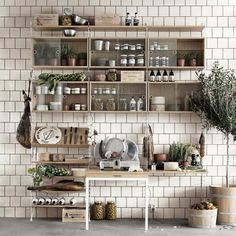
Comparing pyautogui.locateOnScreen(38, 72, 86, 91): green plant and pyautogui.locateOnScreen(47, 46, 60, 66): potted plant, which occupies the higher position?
pyautogui.locateOnScreen(47, 46, 60, 66): potted plant

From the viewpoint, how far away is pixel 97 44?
7895 millimetres

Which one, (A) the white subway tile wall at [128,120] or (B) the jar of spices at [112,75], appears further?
(A) the white subway tile wall at [128,120]

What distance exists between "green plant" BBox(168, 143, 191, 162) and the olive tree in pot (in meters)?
0.48

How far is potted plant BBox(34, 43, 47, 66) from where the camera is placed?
7.92 m

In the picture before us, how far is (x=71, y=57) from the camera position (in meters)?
7.95

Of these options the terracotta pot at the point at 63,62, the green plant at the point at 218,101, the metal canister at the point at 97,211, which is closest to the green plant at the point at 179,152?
the green plant at the point at 218,101

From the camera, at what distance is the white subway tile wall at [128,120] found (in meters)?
8.07

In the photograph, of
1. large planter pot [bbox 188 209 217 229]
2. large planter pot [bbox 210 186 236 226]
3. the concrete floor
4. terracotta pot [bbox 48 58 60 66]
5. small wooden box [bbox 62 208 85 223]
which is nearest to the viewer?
the concrete floor

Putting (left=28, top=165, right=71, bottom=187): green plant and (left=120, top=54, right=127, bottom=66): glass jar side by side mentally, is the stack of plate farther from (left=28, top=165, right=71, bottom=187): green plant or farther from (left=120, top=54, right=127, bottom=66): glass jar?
(left=28, top=165, right=71, bottom=187): green plant

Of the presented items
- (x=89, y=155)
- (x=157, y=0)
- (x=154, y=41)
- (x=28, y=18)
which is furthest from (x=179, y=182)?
(x=28, y=18)

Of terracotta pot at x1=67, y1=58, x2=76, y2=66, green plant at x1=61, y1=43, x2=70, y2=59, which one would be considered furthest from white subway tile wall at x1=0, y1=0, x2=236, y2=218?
terracotta pot at x1=67, y1=58, x2=76, y2=66

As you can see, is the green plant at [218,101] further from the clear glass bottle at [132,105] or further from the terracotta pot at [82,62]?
the terracotta pot at [82,62]

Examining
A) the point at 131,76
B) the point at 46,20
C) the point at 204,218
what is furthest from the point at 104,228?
the point at 46,20

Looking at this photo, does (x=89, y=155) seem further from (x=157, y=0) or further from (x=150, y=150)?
(x=157, y=0)
